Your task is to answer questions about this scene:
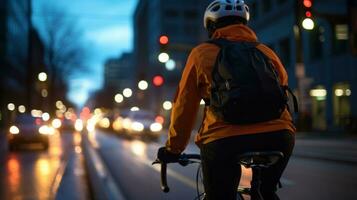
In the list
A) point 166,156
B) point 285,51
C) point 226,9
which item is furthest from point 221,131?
point 285,51

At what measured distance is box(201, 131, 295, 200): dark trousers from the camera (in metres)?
3.52

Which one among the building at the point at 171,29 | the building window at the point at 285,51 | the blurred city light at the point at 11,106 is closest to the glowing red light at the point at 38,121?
the building window at the point at 285,51

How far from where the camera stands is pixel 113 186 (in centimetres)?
1293

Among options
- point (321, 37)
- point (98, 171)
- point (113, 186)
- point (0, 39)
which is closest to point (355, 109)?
point (321, 37)

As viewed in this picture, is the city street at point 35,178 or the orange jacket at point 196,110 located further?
the city street at point 35,178

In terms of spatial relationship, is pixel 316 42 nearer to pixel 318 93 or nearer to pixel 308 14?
pixel 318 93

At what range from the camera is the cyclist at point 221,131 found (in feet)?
11.5

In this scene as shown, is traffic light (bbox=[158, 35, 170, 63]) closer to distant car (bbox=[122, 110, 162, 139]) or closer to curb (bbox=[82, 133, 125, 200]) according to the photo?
curb (bbox=[82, 133, 125, 200])

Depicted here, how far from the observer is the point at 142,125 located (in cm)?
3709

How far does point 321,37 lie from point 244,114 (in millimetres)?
36909

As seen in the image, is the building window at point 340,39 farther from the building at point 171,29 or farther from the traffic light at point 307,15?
the building at point 171,29

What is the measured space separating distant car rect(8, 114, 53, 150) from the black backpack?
945 inches

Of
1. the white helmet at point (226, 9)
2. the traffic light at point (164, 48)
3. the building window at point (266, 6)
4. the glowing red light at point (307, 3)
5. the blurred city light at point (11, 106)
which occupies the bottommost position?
the white helmet at point (226, 9)

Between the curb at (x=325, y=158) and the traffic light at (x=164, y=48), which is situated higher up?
the traffic light at (x=164, y=48)
